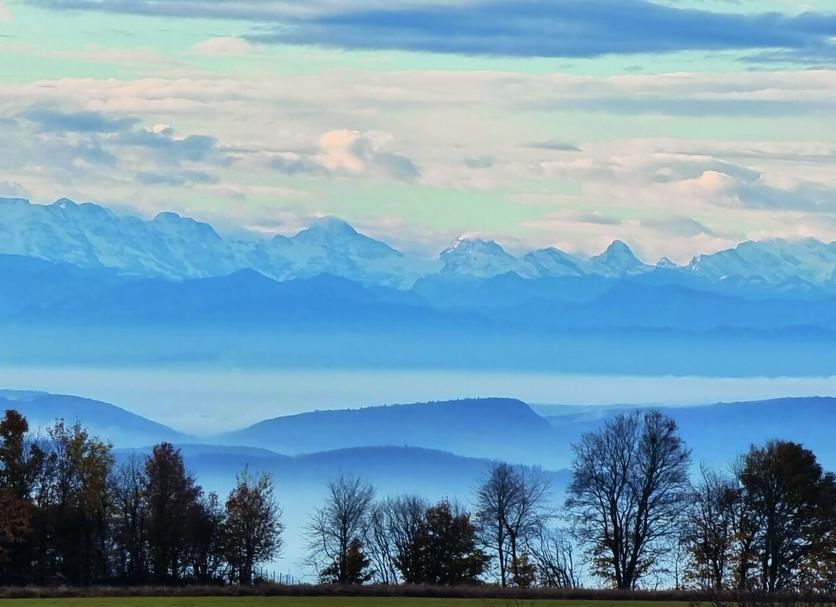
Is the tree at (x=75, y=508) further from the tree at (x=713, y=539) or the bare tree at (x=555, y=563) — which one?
the tree at (x=713, y=539)

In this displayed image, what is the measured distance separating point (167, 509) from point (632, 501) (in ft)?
81.2

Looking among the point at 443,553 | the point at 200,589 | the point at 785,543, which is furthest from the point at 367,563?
the point at 785,543

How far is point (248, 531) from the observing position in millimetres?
80750

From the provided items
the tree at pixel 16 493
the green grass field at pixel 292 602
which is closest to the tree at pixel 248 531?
the tree at pixel 16 493

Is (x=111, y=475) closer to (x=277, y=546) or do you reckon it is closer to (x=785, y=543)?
(x=277, y=546)

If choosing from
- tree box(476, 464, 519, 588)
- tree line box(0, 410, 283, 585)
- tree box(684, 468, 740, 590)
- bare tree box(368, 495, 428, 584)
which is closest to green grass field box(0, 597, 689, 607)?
tree line box(0, 410, 283, 585)

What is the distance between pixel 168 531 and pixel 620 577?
23.5 m

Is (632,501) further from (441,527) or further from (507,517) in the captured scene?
(441,527)

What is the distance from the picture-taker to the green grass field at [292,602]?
187 feet

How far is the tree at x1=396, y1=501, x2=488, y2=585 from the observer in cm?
7800

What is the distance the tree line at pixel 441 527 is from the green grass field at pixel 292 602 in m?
12.4

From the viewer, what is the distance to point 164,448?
83062 mm

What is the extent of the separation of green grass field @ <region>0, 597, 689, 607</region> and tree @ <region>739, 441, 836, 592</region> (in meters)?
15.1

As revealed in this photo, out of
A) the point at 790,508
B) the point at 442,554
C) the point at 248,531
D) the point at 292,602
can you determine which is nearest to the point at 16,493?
the point at 248,531
